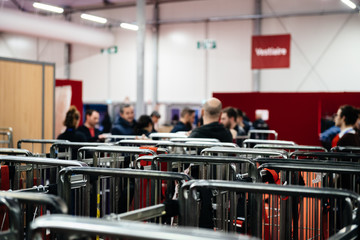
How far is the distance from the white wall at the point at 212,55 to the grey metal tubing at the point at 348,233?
17.4 metres

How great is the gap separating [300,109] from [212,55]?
855cm

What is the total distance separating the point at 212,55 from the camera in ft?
70.2

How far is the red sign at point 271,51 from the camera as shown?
696 inches

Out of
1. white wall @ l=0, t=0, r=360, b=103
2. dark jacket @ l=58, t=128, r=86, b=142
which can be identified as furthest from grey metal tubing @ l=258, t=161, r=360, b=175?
white wall @ l=0, t=0, r=360, b=103

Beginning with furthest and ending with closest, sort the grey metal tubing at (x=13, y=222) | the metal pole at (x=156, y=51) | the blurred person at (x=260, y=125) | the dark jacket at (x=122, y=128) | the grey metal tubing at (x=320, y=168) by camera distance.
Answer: the metal pole at (x=156, y=51) < the blurred person at (x=260, y=125) < the dark jacket at (x=122, y=128) < the grey metal tubing at (x=320, y=168) < the grey metal tubing at (x=13, y=222)

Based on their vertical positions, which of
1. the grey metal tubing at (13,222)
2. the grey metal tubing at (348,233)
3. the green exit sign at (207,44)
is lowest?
the grey metal tubing at (348,233)

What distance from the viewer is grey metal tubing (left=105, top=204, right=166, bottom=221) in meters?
2.11

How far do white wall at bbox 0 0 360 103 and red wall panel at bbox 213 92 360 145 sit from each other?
5.55m

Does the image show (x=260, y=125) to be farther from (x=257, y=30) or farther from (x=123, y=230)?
(x=123, y=230)

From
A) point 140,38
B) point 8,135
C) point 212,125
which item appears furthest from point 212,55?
point 212,125

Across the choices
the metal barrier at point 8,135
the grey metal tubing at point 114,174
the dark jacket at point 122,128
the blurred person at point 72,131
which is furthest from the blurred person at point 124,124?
the grey metal tubing at point 114,174

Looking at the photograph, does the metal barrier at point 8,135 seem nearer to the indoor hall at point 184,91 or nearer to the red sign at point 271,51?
the indoor hall at point 184,91

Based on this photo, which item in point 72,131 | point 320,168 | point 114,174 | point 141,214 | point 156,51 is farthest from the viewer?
point 156,51

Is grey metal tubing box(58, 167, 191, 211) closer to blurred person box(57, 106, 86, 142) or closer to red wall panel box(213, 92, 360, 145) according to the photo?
blurred person box(57, 106, 86, 142)
